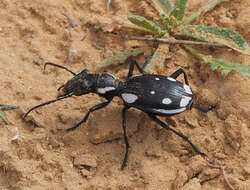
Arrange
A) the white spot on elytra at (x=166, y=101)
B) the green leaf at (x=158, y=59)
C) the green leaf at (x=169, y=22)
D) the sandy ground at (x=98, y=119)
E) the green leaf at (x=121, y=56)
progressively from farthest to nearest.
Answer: the green leaf at (x=169, y=22), the green leaf at (x=121, y=56), the green leaf at (x=158, y=59), the white spot on elytra at (x=166, y=101), the sandy ground at (x=98, y=119)

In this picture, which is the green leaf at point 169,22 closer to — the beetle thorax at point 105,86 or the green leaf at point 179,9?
the green leaf at point 179,9

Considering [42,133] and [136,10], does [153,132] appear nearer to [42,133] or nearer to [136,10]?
[42,133]

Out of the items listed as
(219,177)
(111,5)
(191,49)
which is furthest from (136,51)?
(219,177)

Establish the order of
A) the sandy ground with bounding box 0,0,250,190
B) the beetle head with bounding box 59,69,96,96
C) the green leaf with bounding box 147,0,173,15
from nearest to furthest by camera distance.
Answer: the sandy ground with bounding box 0,0,250,190, the beetle head with bounding box 59,69,96,96, the green leaf with bounding box 147,0,173,15

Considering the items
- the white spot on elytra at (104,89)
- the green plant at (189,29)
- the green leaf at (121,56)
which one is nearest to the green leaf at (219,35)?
the green plant at (189,29)

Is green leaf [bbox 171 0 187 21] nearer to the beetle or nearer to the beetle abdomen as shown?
the beetle

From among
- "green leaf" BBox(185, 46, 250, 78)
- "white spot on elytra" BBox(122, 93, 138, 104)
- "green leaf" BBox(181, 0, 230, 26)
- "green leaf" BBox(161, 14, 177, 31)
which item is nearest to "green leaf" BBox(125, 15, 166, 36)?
"green leaf" BBox(161, 14, 177, 31)

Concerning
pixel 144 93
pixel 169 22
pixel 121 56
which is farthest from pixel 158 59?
pixel 144 93
